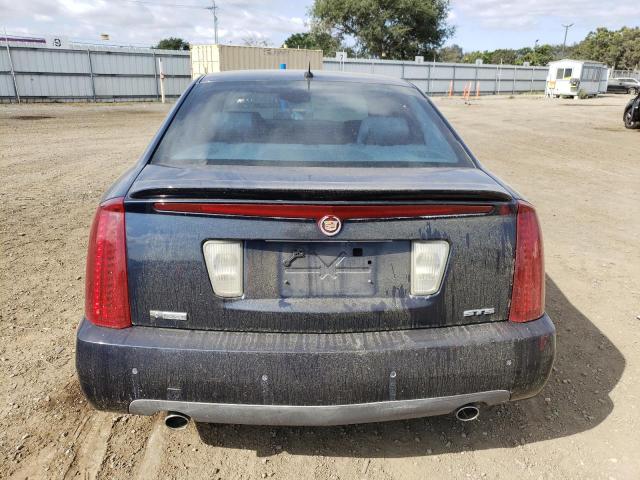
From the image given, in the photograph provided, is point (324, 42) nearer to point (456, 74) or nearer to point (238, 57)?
point (456, 74)

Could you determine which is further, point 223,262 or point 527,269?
point 527,269

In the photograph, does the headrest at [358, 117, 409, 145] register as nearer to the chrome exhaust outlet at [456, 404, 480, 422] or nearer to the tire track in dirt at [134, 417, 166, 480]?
the chrome exhaust outlet at [456, 404, 480, 422]

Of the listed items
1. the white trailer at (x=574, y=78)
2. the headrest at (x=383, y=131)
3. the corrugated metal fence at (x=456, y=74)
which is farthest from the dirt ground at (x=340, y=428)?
the white trailer at (x=574, y=78)

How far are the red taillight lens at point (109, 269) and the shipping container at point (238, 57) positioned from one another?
68.3ft

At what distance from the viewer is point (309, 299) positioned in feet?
6.22

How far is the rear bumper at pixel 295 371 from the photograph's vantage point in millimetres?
1837

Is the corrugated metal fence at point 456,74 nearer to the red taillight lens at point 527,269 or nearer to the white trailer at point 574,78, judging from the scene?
the white trailer at point 574,78

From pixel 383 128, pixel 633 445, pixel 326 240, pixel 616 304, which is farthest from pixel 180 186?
pixel 616 304

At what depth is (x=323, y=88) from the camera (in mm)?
2908

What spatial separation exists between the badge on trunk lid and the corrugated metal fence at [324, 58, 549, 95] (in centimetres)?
3402

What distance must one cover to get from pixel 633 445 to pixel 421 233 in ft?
5.19

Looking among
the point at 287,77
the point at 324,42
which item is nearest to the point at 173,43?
the point at 324,42

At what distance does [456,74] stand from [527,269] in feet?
143

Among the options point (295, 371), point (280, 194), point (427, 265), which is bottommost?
point (295, 371)
